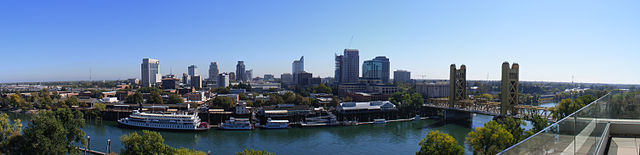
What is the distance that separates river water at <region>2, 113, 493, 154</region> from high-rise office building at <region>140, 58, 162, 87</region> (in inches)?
2417

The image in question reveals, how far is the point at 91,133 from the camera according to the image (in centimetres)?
1656

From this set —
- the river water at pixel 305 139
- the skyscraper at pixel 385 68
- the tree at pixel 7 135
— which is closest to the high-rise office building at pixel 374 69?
the skyscraper at pixel 385 68

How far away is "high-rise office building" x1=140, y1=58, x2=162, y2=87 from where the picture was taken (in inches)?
2980

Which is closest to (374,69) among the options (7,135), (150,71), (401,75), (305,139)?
(401,75)

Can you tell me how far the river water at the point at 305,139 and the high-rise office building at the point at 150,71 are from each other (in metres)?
61.4

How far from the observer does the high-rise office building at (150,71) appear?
75.7 m

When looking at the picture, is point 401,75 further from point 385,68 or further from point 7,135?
point 7,135

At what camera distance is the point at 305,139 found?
15.5 meters

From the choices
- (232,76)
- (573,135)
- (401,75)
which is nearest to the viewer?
(573,135)

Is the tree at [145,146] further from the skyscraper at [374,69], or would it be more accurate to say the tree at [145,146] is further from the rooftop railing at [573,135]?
the skyscraper at [374,69]

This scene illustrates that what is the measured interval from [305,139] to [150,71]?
73875mm

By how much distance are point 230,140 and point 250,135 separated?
1.47 metres

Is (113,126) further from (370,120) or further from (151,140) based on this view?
(370,120)

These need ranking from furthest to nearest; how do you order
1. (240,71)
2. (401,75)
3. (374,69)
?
(401,75)
(240,71)
(374,69)
